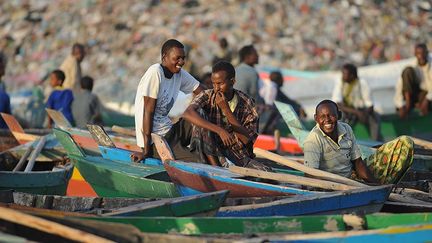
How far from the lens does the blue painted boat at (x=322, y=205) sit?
6.91 meters

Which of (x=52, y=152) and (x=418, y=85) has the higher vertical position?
(x=418, y=85)

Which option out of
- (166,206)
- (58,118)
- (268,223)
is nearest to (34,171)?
(58,118)

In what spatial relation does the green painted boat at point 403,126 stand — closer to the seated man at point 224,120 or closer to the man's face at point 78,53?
the man's face at point 78,53

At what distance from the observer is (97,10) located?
23.3 meters

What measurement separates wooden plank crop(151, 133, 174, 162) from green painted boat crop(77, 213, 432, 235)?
6.46 feet

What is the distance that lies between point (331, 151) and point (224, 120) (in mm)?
922

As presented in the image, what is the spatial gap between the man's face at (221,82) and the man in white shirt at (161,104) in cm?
57

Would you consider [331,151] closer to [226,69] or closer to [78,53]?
[226,69]

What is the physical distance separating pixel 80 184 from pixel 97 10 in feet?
42.9

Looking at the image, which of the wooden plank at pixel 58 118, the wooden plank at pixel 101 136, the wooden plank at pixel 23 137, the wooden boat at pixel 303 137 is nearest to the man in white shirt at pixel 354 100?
the wooden boat at pixel 303 137

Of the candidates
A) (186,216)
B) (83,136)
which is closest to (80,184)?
(83,136)

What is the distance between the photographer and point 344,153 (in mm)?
8070

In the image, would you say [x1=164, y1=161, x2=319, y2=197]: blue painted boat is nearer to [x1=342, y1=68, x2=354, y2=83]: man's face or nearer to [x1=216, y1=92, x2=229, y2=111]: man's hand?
[x1=216, y1=92, x2=229, y2=111]: man's hand

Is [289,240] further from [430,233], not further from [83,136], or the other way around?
[83,136]
